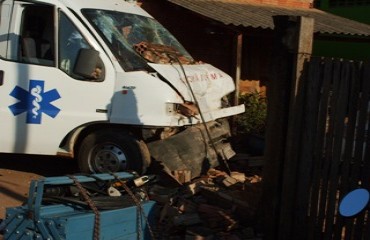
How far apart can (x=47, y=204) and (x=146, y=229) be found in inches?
32.5

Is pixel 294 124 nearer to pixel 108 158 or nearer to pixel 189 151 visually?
pixel 189 151

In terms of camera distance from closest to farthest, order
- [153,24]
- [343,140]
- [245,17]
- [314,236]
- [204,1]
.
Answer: [343,140]
[314,236]
[153,24]
[245,17]
[204,1]

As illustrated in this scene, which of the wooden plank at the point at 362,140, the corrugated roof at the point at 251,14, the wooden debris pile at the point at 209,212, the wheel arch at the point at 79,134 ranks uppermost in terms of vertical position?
the corrugated roof at the point at 251,14

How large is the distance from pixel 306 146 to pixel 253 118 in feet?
18.6

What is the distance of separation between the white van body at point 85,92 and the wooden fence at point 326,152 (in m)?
2.17

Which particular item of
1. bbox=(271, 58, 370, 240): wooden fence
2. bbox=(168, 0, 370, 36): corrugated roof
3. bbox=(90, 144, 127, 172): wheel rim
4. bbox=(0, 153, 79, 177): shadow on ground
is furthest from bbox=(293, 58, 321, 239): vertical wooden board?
bbox=(168, 0, 370, 36): corrugated roof

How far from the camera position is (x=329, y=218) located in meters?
4.41

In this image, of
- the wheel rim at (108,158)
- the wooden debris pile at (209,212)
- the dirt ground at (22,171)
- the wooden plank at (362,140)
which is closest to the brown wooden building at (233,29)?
the dirt ground at (22,171)

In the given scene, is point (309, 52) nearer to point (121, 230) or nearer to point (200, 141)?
point (121, 230)

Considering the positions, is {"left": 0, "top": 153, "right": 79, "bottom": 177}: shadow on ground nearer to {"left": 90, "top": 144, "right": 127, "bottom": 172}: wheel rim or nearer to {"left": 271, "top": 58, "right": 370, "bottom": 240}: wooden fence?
{"left": 90, "top": 144, "right": 127, "bottom": 172}: wheel rim

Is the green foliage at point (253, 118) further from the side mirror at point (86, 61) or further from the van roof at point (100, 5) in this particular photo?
the side mirror at point (86, 61)

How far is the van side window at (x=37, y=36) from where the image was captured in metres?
6.71

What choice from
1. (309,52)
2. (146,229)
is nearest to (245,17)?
(309,52)

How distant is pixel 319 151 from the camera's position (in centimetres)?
445
